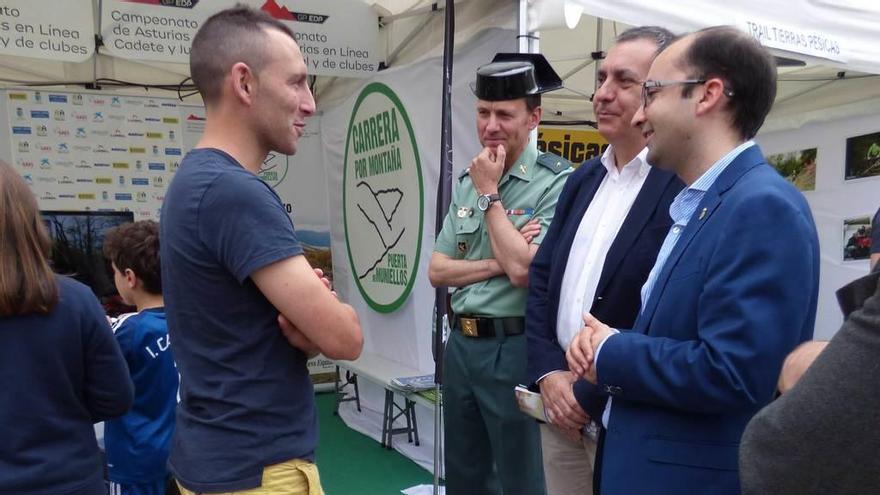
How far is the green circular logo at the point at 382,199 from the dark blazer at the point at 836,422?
336 cm

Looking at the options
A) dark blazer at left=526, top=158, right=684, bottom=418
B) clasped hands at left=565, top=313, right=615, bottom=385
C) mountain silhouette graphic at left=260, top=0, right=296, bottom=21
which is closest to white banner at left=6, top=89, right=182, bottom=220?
mountain silhouette graphic at left=260, top=0, right=296, bottom=21

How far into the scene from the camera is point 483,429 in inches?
92.7

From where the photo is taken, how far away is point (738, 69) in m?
1.31

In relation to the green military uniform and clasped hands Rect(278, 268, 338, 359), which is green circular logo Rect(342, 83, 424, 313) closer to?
the green military uniform

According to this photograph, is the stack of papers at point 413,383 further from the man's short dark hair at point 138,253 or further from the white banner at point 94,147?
the white banner at point 94,147

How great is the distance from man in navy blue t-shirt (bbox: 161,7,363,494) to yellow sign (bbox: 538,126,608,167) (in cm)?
506

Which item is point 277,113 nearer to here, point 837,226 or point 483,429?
point 483,429

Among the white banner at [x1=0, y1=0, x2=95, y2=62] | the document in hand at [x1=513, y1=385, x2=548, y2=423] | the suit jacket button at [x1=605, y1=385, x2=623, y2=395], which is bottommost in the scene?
the document in hand at [x1=513, y1=385, x2=548, y2=423]

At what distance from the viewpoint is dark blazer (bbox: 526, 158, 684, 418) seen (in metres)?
1.65

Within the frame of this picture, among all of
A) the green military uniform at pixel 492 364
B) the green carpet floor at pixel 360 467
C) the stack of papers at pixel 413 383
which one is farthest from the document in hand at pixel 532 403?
the green carpet floor at pixel 360 467

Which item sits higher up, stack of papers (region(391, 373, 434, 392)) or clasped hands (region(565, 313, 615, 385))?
clasped hands (region(565, 313, 615, 385))

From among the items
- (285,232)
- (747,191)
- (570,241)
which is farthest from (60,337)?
(747,191)

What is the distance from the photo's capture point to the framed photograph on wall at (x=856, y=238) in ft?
16.4

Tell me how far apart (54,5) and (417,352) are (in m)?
2.91
